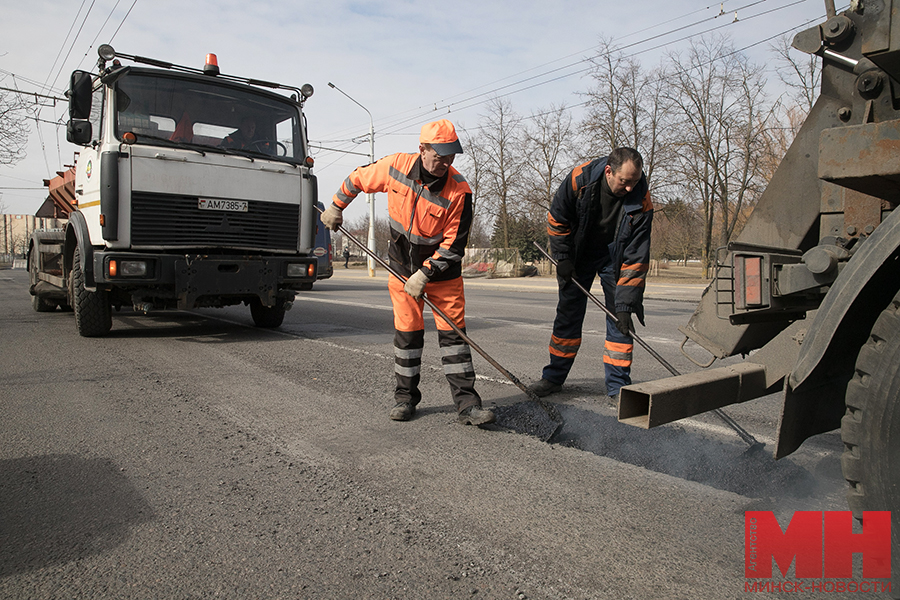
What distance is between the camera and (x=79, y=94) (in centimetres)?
608

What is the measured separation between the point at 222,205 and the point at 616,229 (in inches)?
166

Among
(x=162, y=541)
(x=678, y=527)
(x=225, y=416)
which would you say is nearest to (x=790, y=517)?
(x=678, y=527)

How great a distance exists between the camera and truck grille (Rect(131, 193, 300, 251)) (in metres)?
6.09

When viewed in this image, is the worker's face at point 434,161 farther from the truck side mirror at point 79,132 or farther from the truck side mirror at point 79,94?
the truck side mirror at point 79,132

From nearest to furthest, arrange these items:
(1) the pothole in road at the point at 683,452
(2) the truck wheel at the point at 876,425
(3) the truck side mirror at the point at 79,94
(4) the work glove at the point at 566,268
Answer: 1. (2) the truck wheel at the point at 876,425
2. (1) the pothole in road at the point at 683,452
3. (4) the work glove at the point at 566,268
4. (3) the truck side mirror at the point at 79,94

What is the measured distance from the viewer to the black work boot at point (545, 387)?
4.54 m

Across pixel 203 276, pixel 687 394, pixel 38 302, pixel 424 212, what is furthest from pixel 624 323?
pixel 38 302

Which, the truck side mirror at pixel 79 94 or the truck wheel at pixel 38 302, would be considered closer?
the truck side mirror at pixel 79 94

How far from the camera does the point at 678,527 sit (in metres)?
2.40

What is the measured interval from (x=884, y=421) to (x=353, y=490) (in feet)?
6.66

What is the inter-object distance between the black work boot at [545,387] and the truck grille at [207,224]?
3.70 m

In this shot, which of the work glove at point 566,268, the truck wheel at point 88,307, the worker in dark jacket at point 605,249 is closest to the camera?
the worker in dark jacket at point 605,249

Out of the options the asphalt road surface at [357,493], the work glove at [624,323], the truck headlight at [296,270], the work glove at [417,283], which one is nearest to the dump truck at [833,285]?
the asphalt road surface at [357,493]

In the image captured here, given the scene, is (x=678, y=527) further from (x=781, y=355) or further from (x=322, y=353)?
(x=322, y=353)
